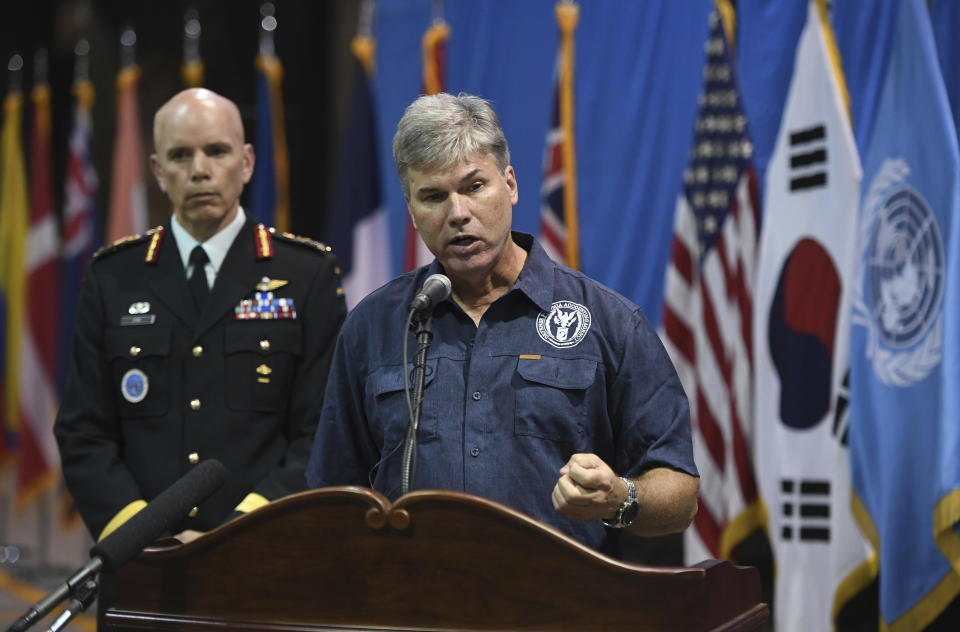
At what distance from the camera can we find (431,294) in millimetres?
1829

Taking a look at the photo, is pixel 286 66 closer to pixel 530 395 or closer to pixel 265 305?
pixel 265 305

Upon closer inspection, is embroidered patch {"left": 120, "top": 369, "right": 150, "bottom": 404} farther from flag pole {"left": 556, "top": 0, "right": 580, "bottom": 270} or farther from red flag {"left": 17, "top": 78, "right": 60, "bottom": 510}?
red flag {"left": 17, "top": 78, "right": 60, "bottom": 510}

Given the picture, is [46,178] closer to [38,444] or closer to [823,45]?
[38,444]

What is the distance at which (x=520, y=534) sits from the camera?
1.46 metres

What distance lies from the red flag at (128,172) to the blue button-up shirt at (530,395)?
17.0 feet

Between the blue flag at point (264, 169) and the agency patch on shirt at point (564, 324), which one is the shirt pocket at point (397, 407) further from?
the blue flag at point (264, 169)

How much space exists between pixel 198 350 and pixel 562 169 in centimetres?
237

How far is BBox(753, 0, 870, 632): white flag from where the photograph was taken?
325 centimetres

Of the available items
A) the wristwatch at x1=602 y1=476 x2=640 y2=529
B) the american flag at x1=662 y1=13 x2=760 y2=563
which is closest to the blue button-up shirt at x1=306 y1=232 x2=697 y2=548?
the wristwatch at x1=602 y1=476 x2=640 y2=529

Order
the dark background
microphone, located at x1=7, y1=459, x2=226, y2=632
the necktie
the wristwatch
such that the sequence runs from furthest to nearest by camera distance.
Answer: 1. the dark background
2. the necktie
3. the wristwatch
4. microphone, located at x1=7, y1=459, x2=226, y2=632

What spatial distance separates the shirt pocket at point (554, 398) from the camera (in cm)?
186

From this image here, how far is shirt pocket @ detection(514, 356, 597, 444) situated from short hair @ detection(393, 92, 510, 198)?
0.36m

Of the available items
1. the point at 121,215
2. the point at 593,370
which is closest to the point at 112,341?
the point at 593,370

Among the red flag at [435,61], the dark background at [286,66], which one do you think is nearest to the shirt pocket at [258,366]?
the red flag at [435,61]
